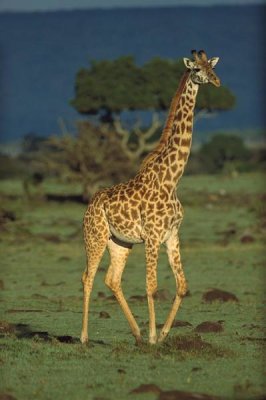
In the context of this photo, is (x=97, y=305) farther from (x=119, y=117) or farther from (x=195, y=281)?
(x=119, y=117)

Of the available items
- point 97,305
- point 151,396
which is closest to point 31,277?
point 97,305

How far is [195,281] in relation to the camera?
17.7 metres

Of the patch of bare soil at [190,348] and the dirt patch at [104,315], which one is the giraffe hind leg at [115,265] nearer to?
the patch of bare soil at [190,348]

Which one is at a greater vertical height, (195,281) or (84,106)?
(84,106)

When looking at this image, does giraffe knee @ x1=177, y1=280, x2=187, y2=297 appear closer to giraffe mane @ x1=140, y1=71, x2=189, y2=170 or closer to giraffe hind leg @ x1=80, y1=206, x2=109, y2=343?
giraffe hind leg @ x1=80, y1=206, x2=109, y2=343

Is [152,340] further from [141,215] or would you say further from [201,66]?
[201,66]

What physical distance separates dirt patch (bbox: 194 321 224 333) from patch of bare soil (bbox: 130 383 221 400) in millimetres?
3239

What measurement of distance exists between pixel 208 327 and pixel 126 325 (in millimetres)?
1028

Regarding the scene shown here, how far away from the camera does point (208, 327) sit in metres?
11.7

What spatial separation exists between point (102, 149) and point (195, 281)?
20724 mm

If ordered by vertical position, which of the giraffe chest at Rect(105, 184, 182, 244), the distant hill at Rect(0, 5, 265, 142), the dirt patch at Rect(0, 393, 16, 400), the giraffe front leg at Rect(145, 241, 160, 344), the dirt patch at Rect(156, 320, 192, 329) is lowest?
the dirt patch at Rect(0, 393, 16, 400)

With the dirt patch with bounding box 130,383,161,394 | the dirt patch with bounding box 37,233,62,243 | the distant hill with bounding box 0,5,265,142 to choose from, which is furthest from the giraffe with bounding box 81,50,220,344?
the distant hill with bounding box 0,5,265,142

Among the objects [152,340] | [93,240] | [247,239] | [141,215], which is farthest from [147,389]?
[247,239]

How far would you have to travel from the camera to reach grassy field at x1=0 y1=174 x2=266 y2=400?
8.80m
